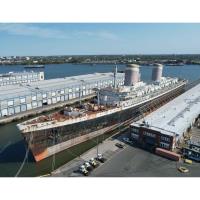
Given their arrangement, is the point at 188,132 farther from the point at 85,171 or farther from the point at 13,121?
the point at 13,121

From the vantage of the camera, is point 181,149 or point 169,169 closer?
point 169,169

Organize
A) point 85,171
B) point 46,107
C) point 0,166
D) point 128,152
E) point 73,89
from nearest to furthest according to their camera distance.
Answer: point 85,171 < point 0,166 < point 128,152 < point 46,107 < point 73,89

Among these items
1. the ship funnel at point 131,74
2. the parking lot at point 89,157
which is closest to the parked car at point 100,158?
the parking lot at point 89,157

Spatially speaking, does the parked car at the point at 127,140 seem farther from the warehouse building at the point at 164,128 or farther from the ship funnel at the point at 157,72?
the ship funnel at the point at 157,72

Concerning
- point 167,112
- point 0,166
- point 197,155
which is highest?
point 167,112

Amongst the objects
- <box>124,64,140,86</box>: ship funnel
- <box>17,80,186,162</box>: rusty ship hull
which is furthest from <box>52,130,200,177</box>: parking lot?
<box>124,64,140,86</box>: ship funnel

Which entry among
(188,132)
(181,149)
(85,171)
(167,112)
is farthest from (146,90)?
(85,171)

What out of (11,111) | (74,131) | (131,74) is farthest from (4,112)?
(131,74)
